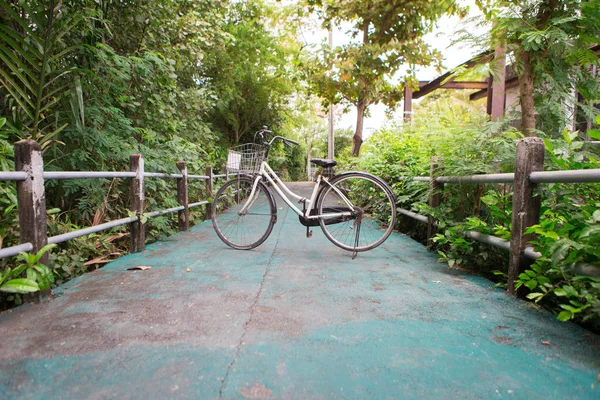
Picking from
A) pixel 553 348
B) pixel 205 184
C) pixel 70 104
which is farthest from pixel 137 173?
pixel 553 348

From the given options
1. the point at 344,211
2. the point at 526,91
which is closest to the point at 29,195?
the point at 344,211

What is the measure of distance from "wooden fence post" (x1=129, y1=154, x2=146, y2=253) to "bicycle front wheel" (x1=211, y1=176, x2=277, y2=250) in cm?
73

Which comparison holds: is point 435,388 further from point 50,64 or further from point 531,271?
point 50,64

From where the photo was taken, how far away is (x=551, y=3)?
338 cm

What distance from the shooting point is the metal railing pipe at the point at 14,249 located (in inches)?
75.3

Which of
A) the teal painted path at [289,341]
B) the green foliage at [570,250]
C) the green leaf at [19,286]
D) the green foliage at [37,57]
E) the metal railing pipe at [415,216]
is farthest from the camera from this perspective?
the metal railing pipe at [415,216]

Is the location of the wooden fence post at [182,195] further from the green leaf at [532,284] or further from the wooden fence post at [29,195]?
the green leaf at [532,284]

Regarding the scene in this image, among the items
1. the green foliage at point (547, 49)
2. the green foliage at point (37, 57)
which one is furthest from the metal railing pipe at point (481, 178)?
the green foliage at point (37, 57)

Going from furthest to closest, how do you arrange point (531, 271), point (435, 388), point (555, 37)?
point (555, 37), point (531, 271), point (435, 388)

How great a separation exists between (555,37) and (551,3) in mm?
480

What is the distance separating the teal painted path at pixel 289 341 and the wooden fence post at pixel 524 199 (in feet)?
0.95

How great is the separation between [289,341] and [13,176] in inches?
68.6

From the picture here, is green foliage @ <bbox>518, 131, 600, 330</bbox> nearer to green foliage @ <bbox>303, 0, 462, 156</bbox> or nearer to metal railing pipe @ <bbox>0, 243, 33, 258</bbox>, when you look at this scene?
metal railing pipe @ <bbox>0, 243, 33, 258</bbox>

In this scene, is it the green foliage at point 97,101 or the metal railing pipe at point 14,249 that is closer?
the metal railing pipe at point 14,249
